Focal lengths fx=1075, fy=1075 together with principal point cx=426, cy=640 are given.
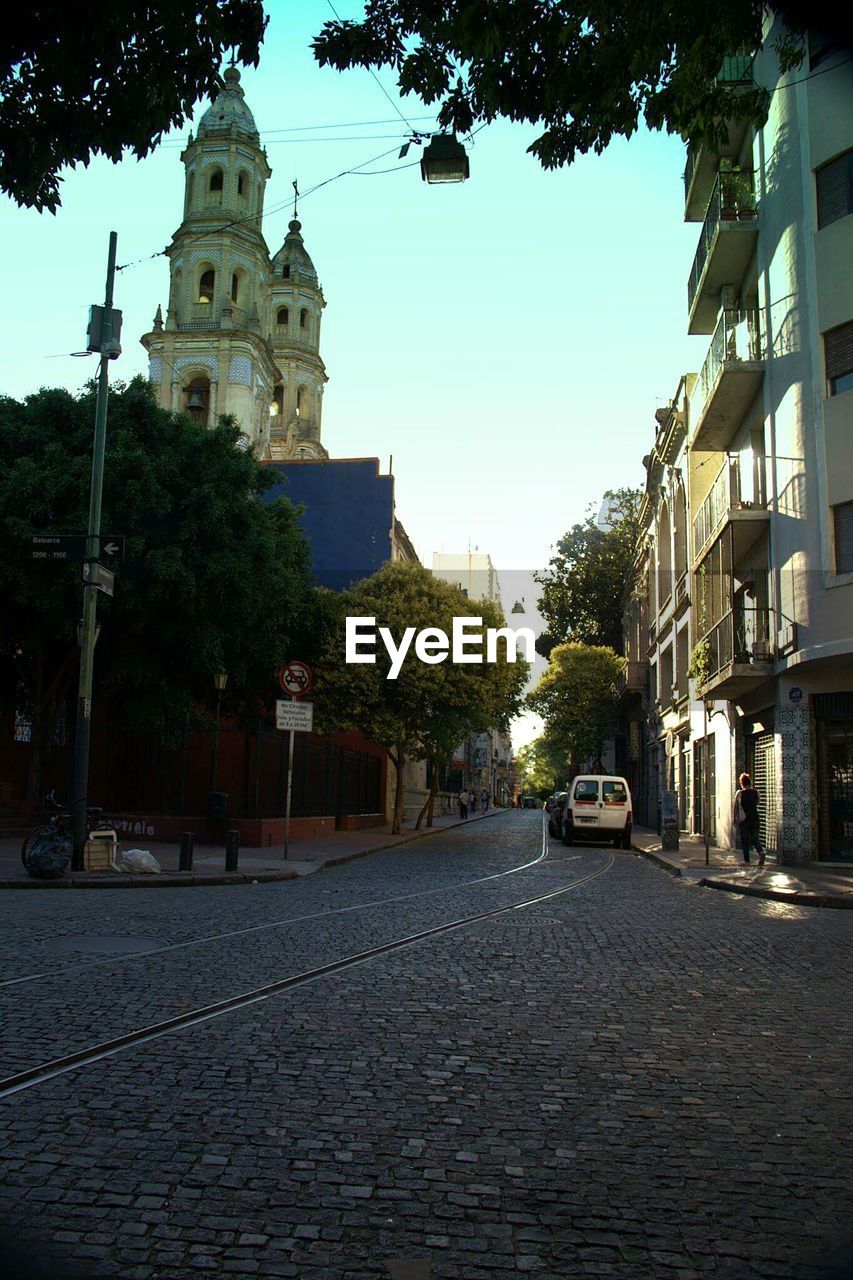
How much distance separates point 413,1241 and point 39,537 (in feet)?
44.5

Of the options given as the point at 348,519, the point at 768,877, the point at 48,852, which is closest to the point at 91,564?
the point at 48,852

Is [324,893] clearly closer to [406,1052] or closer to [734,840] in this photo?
[406,1052]

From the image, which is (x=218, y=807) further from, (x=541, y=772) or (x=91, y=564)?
(x=541, y=772)

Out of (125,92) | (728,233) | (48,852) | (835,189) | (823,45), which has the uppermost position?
(728,233)

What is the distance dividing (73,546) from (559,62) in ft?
38.1

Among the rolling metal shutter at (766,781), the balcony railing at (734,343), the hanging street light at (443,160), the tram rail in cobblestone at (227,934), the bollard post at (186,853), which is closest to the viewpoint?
the hanging street light at (443,160)

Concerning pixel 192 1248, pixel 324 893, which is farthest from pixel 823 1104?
pixel 324 893

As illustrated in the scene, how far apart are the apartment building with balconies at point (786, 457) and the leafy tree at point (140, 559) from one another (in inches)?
399

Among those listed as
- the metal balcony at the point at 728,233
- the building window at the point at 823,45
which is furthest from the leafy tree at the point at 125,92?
the metal balcony at the point at 728,233

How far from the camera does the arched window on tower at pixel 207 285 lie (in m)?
57.0

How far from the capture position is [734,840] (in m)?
25.8

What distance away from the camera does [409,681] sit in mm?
29781

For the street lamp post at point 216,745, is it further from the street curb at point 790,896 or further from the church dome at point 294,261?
the church dome at point 294,261

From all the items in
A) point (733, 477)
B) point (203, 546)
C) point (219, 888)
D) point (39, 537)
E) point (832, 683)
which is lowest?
point (219, 888)
